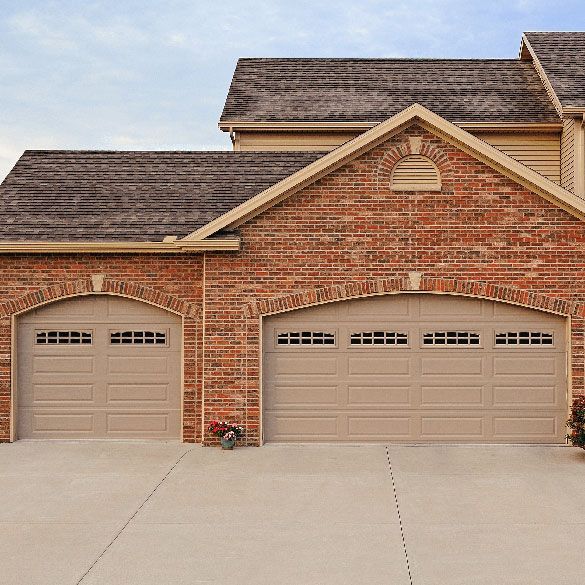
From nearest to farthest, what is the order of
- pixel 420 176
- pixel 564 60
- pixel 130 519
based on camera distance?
pixel 130 519, pixel 420 176, pixel 564 60

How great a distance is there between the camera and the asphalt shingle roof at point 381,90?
66.2ft

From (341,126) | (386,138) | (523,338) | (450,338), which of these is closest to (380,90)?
(341,126)

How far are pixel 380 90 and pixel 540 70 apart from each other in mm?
4731

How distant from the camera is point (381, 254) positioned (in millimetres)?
12773

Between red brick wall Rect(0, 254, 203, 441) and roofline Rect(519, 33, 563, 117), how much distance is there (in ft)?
38.0

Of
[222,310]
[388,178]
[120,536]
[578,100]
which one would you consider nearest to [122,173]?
[222,310]

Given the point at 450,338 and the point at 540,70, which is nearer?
the point at 450,338

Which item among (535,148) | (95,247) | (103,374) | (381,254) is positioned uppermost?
(535,148)

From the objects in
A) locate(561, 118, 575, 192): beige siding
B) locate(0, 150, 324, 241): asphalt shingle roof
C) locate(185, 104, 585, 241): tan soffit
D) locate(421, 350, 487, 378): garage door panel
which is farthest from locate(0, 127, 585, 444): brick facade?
locate(561, 118, 575, 192): beige siding

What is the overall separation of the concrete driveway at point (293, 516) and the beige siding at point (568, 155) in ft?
29.2

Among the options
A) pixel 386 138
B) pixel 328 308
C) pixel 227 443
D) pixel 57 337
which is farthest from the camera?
pixel 57 337

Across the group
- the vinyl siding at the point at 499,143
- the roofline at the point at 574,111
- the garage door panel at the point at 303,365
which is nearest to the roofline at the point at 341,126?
the vinyl siding at the point at 499,143

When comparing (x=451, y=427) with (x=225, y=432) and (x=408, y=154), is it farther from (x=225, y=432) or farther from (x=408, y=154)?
(x=408, y=154)

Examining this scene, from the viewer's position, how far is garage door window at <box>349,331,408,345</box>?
12992 millimetres
